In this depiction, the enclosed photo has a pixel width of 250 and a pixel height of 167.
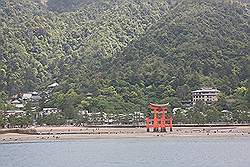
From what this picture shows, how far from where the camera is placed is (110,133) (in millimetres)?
76125

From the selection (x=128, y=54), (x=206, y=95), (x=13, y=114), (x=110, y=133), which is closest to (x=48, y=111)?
(x=13, y=114)

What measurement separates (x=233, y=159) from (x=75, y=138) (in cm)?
2893

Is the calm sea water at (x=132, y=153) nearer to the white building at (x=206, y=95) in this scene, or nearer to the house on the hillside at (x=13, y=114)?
the house on the hillside at (x=13, y=114)

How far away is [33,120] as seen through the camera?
305 feet

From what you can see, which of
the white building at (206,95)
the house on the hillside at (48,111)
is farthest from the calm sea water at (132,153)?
the white building at (206,95)

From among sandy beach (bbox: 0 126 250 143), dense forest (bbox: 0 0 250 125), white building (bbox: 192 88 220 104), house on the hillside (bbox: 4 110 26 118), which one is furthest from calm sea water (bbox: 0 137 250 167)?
white building (bbox: 192 88 220 104)

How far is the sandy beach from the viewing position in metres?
72.2

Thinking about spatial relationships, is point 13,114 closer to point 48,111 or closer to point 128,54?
point 48,111

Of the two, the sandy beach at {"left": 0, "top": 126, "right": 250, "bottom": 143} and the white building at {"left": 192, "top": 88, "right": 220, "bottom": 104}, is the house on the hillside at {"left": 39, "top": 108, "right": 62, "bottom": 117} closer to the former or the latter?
the sandy beach at {"left": 0, "top": 126, "right": 250, "bottom": 143}

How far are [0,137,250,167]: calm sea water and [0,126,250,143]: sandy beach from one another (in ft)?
10.1

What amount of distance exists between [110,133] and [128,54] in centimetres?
4747

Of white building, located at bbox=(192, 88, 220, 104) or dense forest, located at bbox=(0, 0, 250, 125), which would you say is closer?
white building, located at bbox=(192, 88, 220, 104)

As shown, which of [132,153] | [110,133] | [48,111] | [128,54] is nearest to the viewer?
[132,153]

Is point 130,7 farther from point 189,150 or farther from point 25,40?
point 189,150
